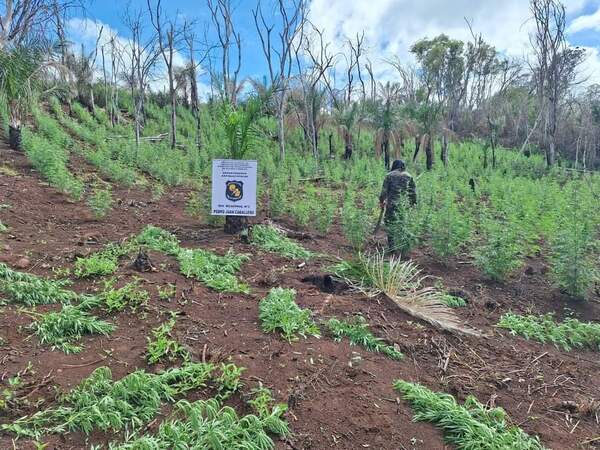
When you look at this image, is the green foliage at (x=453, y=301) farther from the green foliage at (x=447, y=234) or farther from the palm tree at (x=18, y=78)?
the palm tree at (x=18, y=78)

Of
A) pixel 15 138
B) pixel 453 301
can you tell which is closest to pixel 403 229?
pixel 453 301

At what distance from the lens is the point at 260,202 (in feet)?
32.2

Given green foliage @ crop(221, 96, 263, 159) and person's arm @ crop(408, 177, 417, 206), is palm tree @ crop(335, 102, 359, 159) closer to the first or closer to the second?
person's arm @ crop(408, 177, 417, 206)

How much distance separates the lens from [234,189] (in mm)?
6734

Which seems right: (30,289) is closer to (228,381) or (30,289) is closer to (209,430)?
(228,381)

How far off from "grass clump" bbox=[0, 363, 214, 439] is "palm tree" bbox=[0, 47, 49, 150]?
236 inches

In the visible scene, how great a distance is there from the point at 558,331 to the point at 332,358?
9.06 feet

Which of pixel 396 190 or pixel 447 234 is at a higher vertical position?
pixel 396 190

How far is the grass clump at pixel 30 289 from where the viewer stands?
3695 mm

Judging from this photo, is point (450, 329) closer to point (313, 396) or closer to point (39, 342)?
point (313, 396)

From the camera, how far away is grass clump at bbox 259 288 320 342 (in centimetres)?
369

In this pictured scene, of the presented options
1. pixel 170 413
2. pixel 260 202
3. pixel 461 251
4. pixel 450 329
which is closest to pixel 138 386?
pixel 170 413

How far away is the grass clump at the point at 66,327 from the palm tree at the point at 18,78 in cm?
500

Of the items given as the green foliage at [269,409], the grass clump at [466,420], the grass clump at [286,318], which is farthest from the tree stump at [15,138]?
the grass clump at [466,420]
